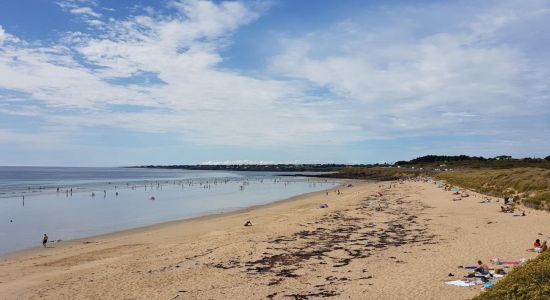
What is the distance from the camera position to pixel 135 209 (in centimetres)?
4181

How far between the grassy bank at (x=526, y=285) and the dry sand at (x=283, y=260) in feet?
15.3

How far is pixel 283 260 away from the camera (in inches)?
619

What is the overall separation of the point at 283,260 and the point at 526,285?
10552 millimetres

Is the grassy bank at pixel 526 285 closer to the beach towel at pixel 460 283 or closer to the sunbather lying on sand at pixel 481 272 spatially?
the beach towel at pixel 460 283

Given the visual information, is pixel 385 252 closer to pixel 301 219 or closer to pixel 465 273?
pixel 465 273

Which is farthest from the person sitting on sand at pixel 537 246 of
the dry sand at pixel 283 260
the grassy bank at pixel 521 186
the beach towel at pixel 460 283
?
the grassy bank at pixel 521 186

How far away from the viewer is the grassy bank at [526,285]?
563 cm

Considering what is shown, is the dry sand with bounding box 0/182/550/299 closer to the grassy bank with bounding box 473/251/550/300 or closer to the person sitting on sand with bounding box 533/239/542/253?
the person sitting on sand with bounding box 533/239/542/253

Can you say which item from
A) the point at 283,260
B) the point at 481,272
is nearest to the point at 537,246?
the point at 481,272

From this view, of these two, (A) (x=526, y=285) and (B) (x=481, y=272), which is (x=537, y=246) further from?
(A) (x=526, y=285)

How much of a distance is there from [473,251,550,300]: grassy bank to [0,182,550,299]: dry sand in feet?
15.3

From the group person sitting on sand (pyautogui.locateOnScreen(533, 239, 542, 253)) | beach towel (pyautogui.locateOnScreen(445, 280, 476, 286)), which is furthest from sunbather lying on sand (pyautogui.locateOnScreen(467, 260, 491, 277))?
person sitting on sand (pyautogui.locateOnScreen(533, 239, 542, 253))

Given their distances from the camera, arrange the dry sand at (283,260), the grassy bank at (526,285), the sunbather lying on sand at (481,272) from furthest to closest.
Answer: the dry sand at (283,260) < the sunbather lying on sand at (481,272) < the grassy bank at (526,285)

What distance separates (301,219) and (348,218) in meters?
3.02
